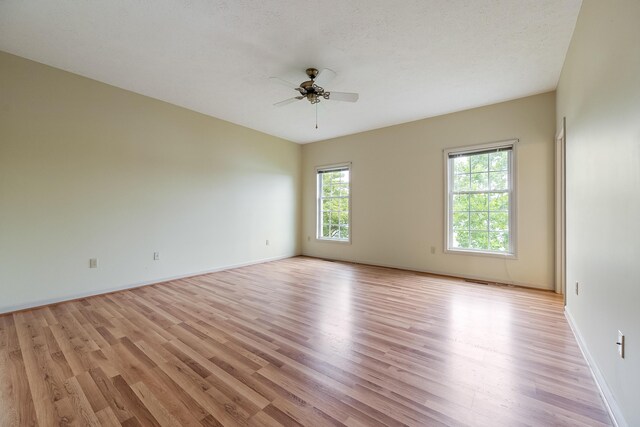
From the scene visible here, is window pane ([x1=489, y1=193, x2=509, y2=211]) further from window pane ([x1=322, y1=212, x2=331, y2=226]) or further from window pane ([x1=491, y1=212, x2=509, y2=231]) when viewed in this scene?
window pane ([x1=322, y1=212, x2=331, y2=226])

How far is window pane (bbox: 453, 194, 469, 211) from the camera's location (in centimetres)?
443

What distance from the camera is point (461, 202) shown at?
4473 mm

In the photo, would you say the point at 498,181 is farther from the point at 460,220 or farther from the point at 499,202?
the point at 460,220

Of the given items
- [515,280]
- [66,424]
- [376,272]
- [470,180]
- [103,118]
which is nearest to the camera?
[66,424]

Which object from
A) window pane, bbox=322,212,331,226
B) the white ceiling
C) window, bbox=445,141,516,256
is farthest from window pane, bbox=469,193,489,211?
window pane, bbox=322,212,331,226

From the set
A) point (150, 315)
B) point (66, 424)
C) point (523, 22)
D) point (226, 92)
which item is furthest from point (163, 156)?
point (523, 22)

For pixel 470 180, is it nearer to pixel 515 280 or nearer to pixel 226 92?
pixel 515 280

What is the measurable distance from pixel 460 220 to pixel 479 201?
0.42 m

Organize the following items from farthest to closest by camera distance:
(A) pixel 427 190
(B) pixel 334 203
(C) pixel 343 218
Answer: (B) pixel 334 203 < (C) pixel 343 218 < (A) pixel 427 190

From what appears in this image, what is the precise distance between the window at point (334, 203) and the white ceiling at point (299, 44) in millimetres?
2244

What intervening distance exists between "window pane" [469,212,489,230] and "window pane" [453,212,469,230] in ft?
0.19

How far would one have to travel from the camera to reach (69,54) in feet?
9.49

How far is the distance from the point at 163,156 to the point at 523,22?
15.4 ft

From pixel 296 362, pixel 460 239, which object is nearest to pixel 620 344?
pixel 296 362
